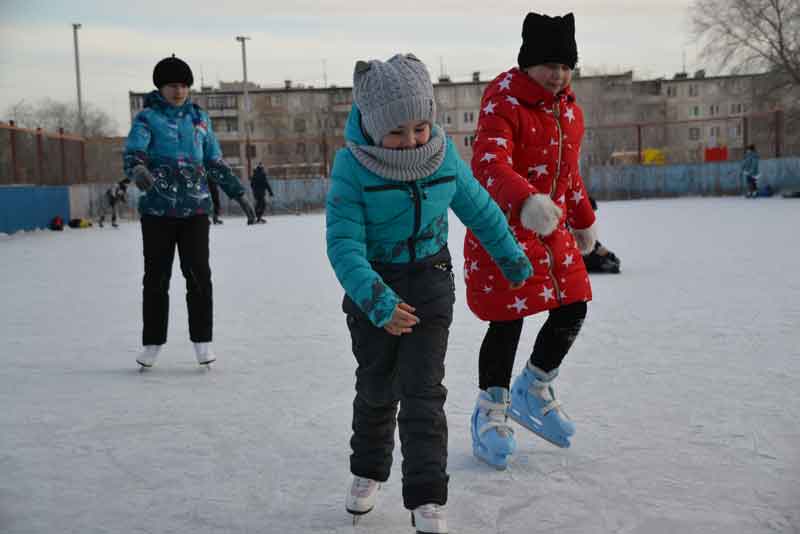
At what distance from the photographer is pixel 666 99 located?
253 feet

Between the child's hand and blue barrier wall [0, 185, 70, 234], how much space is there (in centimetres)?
1547

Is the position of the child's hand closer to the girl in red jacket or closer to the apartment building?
the girl in red jacket

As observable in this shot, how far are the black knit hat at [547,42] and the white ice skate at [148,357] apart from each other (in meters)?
2.45

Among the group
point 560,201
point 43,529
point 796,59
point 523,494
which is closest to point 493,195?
point 560,201

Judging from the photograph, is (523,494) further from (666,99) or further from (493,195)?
(666,99)

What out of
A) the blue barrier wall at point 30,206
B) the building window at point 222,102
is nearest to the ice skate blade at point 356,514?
the blue barrier wall at point 30,206

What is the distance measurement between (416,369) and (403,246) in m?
0.31

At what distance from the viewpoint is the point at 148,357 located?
441 cm

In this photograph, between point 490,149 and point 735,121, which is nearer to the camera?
point 490,149

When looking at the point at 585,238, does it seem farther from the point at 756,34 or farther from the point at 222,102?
the point at 222,102

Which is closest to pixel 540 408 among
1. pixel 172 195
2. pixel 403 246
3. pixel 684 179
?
pixel 403 246

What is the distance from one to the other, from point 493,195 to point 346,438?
1.03 meters

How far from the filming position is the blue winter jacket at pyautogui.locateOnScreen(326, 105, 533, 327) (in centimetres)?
208

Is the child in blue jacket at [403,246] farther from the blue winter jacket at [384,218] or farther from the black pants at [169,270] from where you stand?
the black pants at [169,270]
